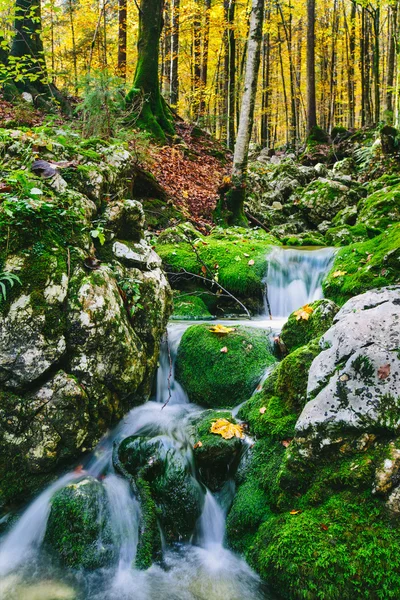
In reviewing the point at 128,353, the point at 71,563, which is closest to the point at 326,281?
the point at 128,353

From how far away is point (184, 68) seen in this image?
28.7 metres

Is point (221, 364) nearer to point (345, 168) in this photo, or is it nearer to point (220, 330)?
point (220, 330)

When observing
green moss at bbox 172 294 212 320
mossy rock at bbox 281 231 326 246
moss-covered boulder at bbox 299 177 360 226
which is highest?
moss-covered boulder at bbox 299 177 360 226

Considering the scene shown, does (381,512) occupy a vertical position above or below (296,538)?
above

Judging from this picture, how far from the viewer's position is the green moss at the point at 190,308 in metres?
6.69

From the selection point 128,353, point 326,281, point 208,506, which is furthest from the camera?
point 326,281

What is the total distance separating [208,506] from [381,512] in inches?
60.2

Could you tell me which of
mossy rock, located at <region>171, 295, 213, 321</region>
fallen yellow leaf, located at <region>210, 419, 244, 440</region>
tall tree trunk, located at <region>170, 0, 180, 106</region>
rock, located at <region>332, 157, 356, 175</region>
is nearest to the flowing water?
fallen yellow leaf, located at <region>210, 419, 244, 440</region>

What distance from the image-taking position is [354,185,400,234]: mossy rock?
7684 millimetres

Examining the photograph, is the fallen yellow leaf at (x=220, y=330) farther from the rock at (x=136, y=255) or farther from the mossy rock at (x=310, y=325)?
the rock at (x=136, y=255)

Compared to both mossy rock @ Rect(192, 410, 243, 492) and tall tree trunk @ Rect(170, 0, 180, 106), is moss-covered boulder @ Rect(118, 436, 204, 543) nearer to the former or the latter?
mossy rock @ Rect(192, 410, 243, 492)

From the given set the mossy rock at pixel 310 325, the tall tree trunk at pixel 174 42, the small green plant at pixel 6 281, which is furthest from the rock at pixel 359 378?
the tall tree trunk at pixel 174 42

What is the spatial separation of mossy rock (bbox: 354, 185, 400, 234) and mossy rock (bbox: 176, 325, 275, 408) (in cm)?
394

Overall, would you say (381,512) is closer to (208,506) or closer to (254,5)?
(208,506)
